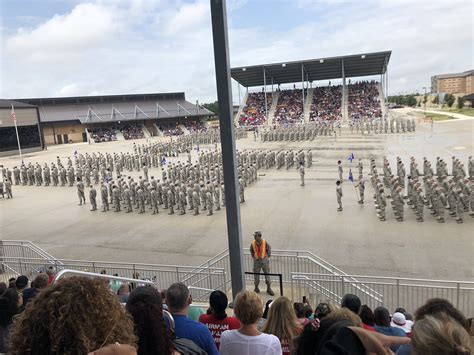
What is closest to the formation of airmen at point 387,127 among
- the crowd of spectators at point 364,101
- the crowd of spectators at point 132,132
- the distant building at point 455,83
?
the crowd of spectators at point 364,101

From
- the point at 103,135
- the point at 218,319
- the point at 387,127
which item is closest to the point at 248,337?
the point at 218,319

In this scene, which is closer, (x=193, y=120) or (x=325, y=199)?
(x=325, y=199)

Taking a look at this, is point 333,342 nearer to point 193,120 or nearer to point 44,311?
point 44,311

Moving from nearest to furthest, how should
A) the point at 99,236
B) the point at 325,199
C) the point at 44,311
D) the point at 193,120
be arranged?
the point at 44,311 < the point at 99,236 < the point at 325,199 < the point at 193,120

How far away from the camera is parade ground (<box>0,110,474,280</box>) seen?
31.6 ft

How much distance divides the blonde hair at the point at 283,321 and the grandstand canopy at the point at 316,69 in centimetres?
5249

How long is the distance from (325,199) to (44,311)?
1508cm

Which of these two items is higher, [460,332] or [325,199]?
[460,332]

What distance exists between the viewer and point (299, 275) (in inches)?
286

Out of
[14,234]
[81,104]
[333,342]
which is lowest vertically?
[14,234]

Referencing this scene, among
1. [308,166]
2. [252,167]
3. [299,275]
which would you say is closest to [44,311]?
[299,275]

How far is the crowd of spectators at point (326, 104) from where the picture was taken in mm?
58594

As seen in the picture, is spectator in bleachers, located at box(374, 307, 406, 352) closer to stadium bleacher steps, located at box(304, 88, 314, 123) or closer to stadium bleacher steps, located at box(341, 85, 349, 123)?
stadium bleacher steps, located at box(341, 85, 349, 123)

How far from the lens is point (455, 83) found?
143125 mm
